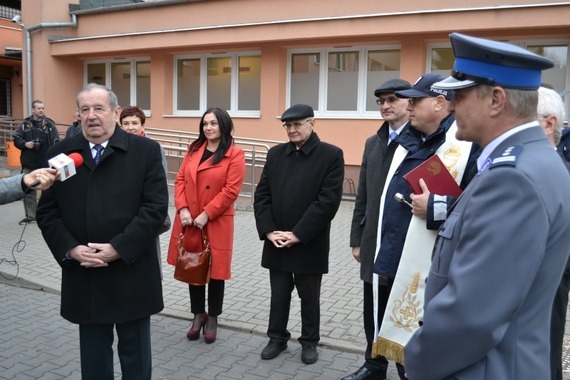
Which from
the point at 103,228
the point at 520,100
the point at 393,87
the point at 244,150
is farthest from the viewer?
the point at 244,150

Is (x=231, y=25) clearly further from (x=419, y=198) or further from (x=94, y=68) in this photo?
(x=419, y=198)

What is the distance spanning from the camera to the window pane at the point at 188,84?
16.3 m

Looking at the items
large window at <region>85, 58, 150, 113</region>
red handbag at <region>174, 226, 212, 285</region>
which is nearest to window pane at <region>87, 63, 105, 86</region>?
large window at <region>85, 58, 150, 113</region>

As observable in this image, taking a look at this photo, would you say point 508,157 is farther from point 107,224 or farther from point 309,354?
point 309,354

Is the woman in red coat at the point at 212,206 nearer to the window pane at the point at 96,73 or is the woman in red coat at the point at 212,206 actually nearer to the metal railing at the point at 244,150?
the metal railing at the point at 244,150

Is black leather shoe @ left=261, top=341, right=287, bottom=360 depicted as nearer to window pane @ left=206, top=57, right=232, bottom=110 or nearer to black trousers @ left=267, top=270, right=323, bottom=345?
black trousers @ left=267, top=270, right=323, bottom=345

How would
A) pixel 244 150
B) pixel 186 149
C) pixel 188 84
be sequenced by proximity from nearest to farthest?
1. pixel 186 149
2. pixel 244 150
3. pixel 188 84

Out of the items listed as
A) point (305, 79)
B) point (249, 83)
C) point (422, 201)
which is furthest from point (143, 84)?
point (422, 201)

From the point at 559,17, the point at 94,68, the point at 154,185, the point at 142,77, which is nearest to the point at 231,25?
the point at 142,77

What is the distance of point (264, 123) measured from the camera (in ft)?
48.7

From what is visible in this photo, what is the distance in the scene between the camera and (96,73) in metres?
18.5

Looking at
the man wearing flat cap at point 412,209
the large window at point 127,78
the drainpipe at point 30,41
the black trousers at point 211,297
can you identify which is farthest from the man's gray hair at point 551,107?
the drainpipe at point 30,41

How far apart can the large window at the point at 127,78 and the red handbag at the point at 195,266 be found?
13.0m

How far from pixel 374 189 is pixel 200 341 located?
2202 millimetres
